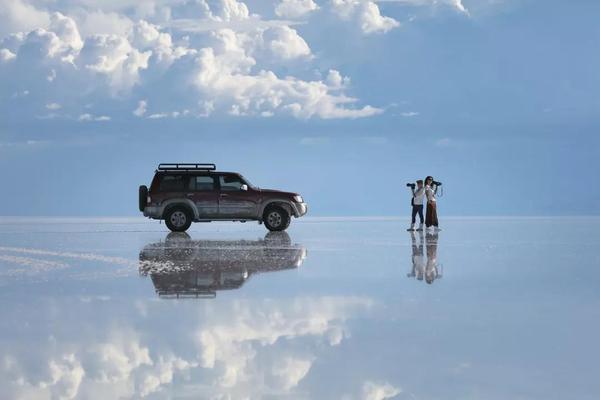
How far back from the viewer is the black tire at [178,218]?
31766mm

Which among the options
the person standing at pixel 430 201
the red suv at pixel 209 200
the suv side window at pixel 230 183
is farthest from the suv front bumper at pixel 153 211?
the person standing at pixel 430 201

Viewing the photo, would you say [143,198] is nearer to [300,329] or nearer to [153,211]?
[153,211]

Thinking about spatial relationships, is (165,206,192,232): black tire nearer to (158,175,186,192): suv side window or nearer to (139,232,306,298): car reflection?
(158,175,186,192): suv side window

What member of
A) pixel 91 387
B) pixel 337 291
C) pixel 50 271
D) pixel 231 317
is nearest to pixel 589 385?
pixel 91 387

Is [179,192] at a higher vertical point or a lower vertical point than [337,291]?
higher

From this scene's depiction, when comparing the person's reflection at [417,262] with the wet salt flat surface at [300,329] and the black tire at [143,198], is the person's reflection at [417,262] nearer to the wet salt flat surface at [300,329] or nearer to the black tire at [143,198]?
the wet salt flat surface at [300,329]

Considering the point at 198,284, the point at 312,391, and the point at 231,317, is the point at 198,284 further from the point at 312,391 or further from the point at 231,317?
the point at 312,391

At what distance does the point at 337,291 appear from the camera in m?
12.7

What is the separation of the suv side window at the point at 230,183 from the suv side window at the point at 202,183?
31cm

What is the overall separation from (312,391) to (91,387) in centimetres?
152

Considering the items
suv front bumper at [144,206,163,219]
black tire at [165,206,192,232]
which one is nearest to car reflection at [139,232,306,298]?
suv front bumper at [144,206,163,219]

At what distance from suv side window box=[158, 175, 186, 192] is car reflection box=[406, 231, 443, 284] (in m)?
9.03

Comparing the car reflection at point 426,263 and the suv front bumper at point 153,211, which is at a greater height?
the suv front bumper at point 153,211

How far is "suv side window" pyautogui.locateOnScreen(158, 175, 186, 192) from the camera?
103ft
